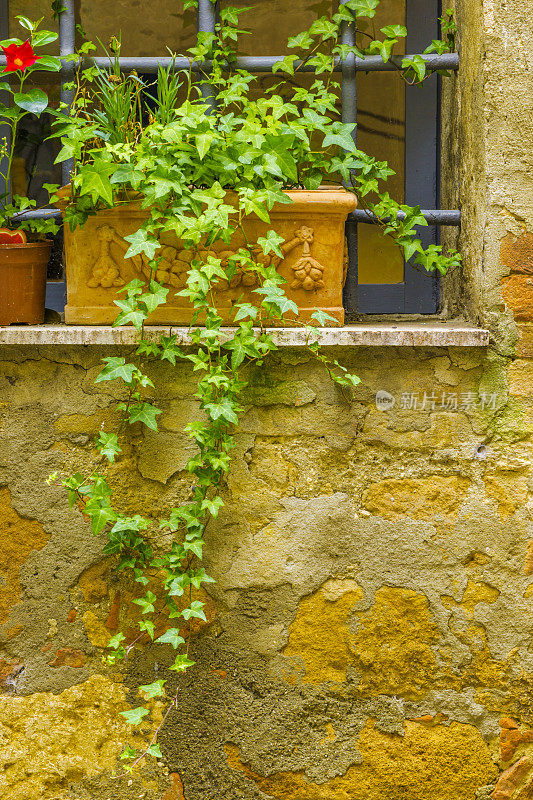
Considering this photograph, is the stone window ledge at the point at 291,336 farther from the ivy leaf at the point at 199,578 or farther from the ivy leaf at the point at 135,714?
the ivy leaf at the point at 135,714

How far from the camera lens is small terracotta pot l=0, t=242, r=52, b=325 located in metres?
1.72

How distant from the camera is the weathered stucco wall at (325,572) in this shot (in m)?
1.71

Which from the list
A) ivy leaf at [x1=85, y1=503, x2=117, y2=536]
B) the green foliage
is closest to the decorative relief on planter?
the green foliage

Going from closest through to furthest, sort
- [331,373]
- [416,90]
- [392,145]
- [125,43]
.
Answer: [331,373] → [416,90] → [392,145] → [125,43]

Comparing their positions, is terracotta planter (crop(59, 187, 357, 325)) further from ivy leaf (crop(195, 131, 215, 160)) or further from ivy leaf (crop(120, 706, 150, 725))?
ivy leaf (crop(120, 706, 150, 725))

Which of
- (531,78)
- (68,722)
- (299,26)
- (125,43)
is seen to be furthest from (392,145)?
(68,722)

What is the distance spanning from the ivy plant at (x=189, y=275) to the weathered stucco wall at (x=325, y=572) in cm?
7

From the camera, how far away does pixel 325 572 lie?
5.64ft

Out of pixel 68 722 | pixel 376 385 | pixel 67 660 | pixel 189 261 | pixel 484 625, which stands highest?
pixel 189 261

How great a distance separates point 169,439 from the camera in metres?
1.72

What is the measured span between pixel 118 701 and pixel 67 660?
0.17m

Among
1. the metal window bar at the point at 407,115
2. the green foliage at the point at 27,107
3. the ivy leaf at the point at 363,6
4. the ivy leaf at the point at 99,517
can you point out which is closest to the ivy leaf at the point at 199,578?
the ivy leaf at the point at 99,517

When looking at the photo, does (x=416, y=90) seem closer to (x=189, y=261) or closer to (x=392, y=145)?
(x=392, y=145)

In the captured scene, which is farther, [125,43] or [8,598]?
[125,43]
